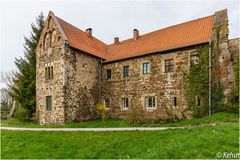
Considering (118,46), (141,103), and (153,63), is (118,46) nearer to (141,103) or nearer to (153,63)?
(153,63)

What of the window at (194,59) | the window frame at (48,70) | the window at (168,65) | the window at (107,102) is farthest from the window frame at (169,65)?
the window frame at (48,70)

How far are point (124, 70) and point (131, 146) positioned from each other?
12.3m

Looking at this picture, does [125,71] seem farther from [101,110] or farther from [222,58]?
[222,58]

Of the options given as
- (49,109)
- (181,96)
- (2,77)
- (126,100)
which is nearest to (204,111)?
(181,96)

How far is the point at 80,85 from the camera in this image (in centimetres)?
1823

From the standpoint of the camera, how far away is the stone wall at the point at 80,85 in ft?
56.0

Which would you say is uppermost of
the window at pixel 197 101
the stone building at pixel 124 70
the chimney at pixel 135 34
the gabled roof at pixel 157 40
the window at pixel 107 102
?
the chimney at pixel 135 34

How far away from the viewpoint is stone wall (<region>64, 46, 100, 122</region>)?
17078mm

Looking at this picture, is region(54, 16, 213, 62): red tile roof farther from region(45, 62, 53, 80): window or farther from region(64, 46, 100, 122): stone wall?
region(45, 62, 53, 80): window

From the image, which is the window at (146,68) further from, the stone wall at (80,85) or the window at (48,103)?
the window at (48,103)

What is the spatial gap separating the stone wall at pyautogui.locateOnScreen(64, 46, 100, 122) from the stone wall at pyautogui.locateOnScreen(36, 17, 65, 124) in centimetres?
56

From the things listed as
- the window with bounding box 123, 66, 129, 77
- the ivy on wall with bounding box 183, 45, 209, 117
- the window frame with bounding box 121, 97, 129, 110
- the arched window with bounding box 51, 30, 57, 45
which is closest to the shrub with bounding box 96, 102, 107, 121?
the window frame with bounding box 121, 97, 129, 110

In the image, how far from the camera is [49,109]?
18.0 m

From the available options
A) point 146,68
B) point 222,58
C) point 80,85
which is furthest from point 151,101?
point 80,85
